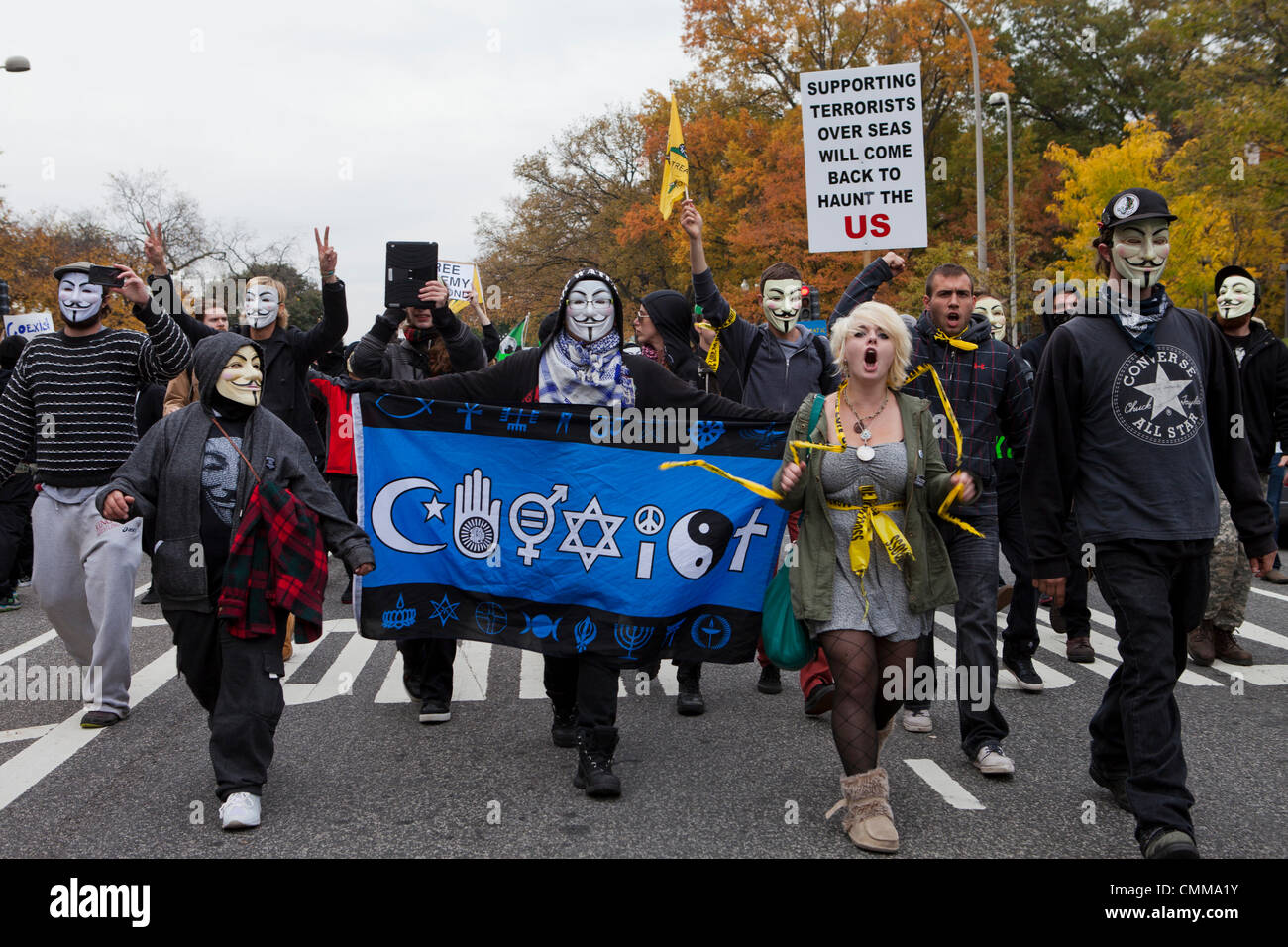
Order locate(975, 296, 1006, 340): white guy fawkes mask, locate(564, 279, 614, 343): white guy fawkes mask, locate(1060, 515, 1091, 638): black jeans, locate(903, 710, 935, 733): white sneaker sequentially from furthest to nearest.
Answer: locate(975, 296, 1006, 340): white guy fawkes mask
locate(1060, 515, 1091, 638): black jeans
locate(903, 710, 935, 733): white sneaker
locate(564, 279, 614, 343): white guy fawkes mask

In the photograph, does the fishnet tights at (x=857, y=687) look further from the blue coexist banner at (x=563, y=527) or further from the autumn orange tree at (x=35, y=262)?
the autumn orange tree at (x=35, y=262)

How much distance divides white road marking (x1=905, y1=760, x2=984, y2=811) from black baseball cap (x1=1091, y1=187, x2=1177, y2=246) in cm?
219

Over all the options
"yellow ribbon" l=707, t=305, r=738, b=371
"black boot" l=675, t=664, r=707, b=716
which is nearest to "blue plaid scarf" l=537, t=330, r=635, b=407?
"yellow ribbon" l=707, t=305, r=738, b=371

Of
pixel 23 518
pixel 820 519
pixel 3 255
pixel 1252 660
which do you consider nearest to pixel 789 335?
pixel 820 519

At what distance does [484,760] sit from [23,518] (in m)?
6.18

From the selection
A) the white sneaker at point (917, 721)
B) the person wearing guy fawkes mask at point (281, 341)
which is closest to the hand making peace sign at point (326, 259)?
the person wearing guy fawkes mask at point (281, 341)

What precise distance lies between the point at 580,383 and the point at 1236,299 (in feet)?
14.4

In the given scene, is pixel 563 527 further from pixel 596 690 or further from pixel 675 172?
pixel 675 172

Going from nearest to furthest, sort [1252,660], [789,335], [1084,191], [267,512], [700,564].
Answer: [267,512] → [700,564] → [789,335] → [1252,660] → [1084,191]

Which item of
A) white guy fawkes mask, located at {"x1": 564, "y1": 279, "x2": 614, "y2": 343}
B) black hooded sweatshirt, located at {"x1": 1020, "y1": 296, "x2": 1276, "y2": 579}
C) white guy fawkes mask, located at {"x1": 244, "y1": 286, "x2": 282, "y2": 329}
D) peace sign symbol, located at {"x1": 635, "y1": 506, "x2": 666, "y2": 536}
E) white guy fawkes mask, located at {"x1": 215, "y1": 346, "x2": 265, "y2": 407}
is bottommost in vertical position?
peace sign symbol, located at {"x1": 635, "y1": 506, "x2": 666, "y2": 536}

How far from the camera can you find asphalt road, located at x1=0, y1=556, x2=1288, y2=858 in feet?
13.9

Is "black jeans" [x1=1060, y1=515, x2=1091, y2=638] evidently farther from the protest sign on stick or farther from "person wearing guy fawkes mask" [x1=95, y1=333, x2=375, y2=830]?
"person wearing guy fawkes mask" [x1=95, y1=333, x2=375, y2=830]

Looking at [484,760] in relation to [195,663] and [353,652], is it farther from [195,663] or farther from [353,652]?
[353,652]

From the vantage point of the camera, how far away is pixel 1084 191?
111 feet
